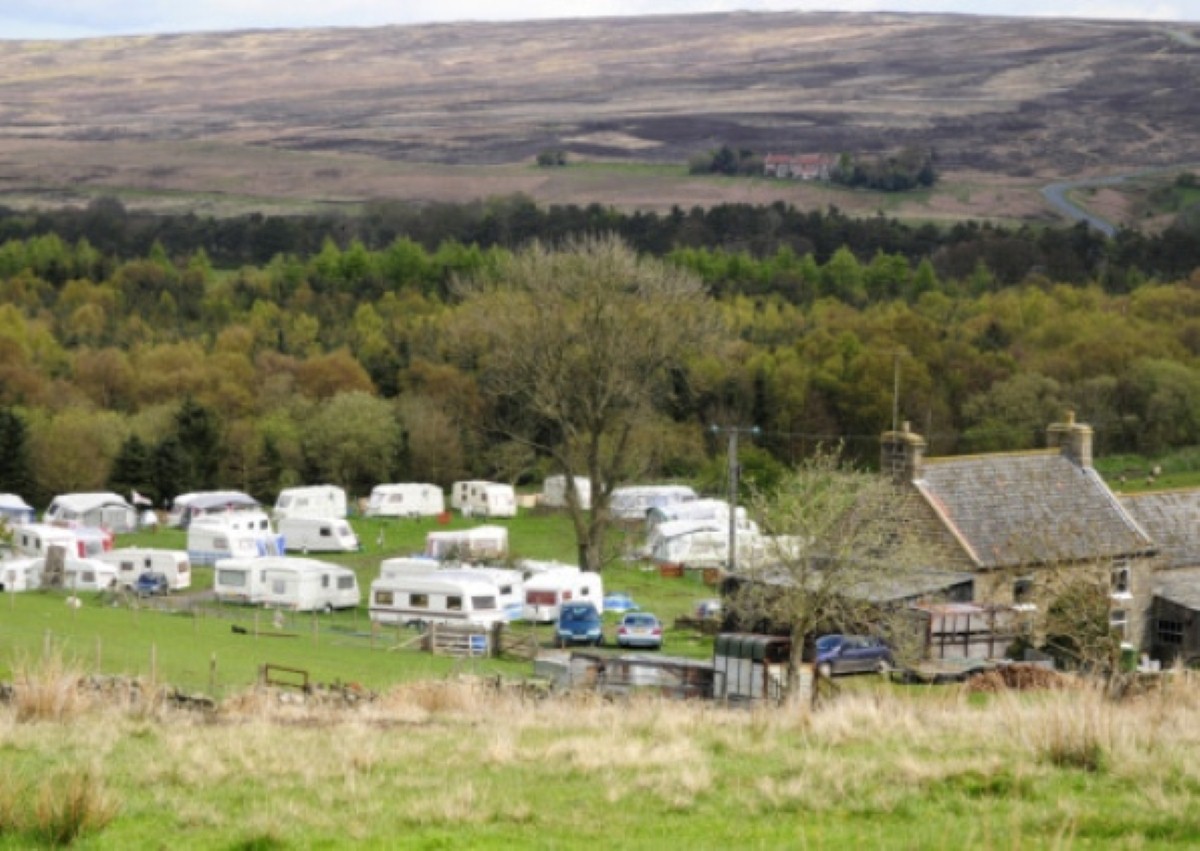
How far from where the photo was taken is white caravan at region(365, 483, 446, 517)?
2386 inches

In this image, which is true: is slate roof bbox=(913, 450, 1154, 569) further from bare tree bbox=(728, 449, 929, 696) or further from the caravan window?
the caravan window

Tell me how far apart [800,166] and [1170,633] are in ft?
501

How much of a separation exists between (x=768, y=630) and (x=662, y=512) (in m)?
22.7

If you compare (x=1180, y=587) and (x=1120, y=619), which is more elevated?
(x=1180, y=587)

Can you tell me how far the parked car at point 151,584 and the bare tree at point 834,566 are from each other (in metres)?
16.8

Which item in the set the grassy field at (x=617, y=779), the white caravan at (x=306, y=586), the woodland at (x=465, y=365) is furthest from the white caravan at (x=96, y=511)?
the grassy field at (x=617, y=779)

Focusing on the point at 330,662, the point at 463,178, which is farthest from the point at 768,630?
the point at 463,178

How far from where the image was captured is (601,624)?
38344mm

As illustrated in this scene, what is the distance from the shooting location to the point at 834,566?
2811 cm

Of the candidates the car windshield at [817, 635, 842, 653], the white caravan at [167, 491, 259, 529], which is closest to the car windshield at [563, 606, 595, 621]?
the car windshield at [817, 635, 842, 653]

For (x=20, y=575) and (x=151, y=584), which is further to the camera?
(x=151, y=584)

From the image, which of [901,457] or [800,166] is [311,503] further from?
[800,166]

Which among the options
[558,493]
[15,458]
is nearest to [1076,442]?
[558,493]

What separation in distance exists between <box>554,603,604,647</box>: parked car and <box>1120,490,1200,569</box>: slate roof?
1018cm
